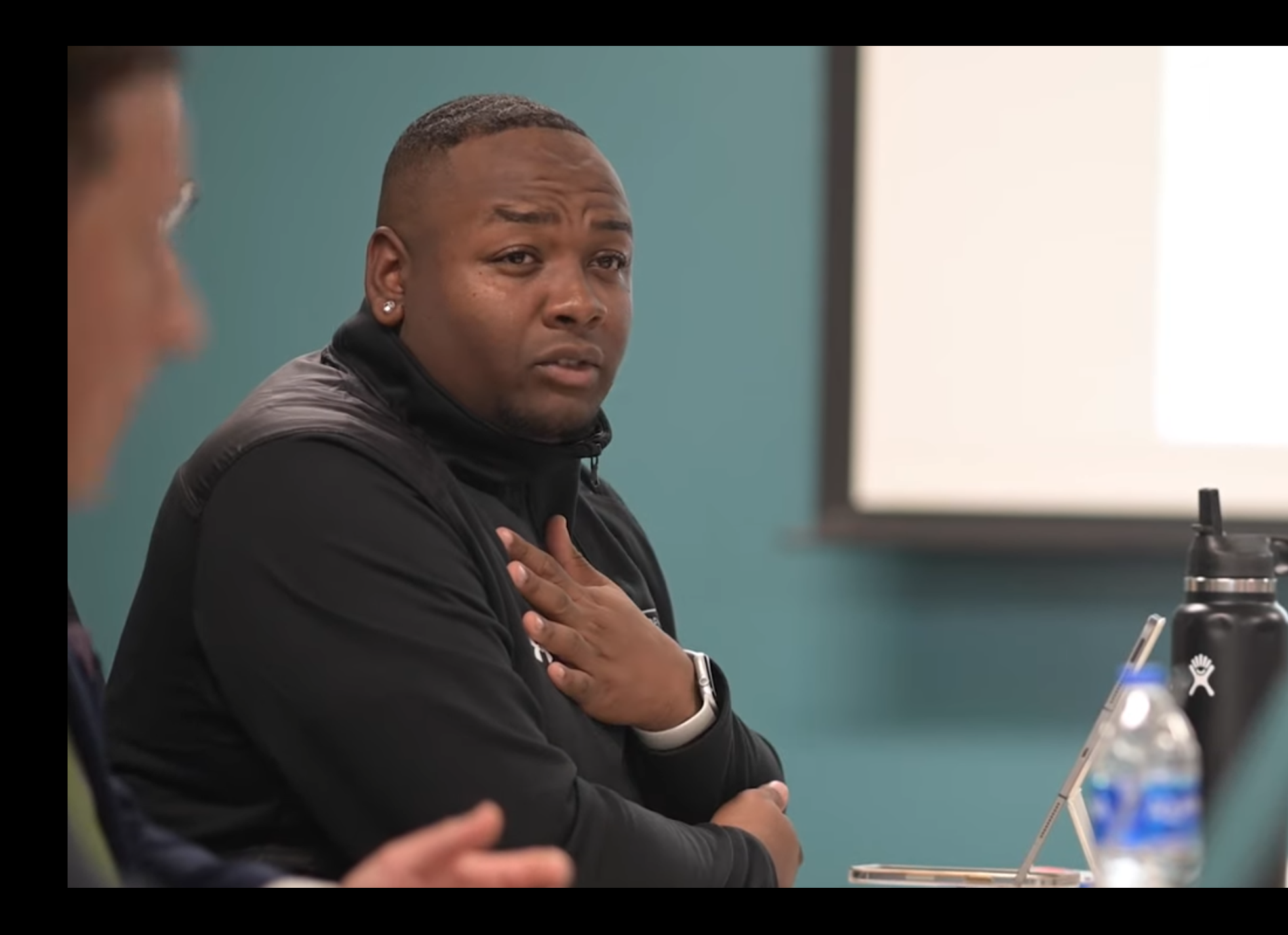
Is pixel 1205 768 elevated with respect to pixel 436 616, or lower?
lower

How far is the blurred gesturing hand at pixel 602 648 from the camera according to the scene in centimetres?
160

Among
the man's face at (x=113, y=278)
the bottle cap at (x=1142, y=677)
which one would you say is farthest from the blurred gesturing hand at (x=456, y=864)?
the bottle cap at (x=1142, y=677)

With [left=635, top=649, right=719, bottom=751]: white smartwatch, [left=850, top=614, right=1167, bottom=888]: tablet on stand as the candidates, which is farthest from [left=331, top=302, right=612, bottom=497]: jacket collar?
[left=850, top=614, right=1167, bottom=888]: tablet on stand

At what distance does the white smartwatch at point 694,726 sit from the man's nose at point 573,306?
372 mm

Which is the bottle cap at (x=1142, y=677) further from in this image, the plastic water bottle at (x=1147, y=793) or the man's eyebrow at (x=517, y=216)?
the man's eyebrow at (x=517, y=216)

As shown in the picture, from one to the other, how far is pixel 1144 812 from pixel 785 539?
171cm

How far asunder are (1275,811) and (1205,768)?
0.11m

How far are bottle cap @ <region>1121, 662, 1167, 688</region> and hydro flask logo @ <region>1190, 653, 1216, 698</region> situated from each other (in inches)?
1.3

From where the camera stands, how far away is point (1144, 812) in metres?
1.37

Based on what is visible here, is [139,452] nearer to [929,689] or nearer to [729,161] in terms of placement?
[729,161]
